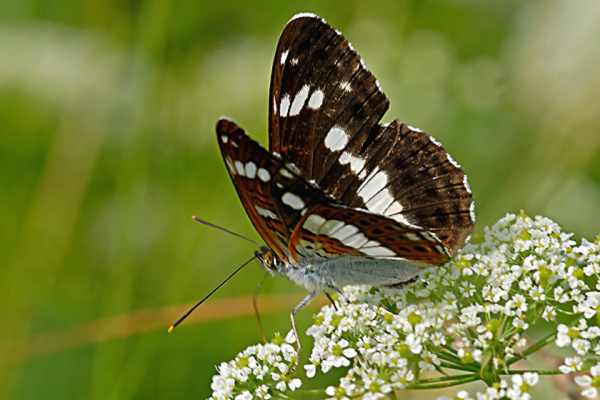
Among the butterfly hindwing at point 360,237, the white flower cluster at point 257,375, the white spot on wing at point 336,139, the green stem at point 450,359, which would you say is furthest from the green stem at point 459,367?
the white spot on wing at point 336,139

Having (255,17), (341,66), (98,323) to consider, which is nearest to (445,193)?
(341,66)

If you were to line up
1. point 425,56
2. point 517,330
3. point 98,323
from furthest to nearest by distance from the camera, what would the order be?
point 425,56
point 98,323
point 517,330

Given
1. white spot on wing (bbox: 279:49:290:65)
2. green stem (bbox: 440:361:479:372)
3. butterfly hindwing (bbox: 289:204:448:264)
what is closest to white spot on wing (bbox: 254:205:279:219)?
butterfly hindwing (bbox: 289:204:448:264)

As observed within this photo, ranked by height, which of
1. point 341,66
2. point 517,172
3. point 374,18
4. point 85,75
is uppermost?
point 374,18

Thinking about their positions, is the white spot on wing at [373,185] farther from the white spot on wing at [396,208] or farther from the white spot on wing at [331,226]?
the white spot on wing at [331,226]

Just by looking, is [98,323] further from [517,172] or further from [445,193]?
[517,172]

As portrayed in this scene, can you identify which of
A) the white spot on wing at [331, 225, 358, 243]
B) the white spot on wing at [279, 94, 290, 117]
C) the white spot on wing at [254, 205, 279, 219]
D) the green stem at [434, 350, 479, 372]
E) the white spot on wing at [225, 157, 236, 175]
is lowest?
the green stem at [434, 350, 479, 372]

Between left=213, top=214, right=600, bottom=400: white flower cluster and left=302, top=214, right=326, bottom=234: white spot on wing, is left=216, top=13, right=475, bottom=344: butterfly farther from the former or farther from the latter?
left=213, top=214, right=600, bottom=400: white flower cluster
